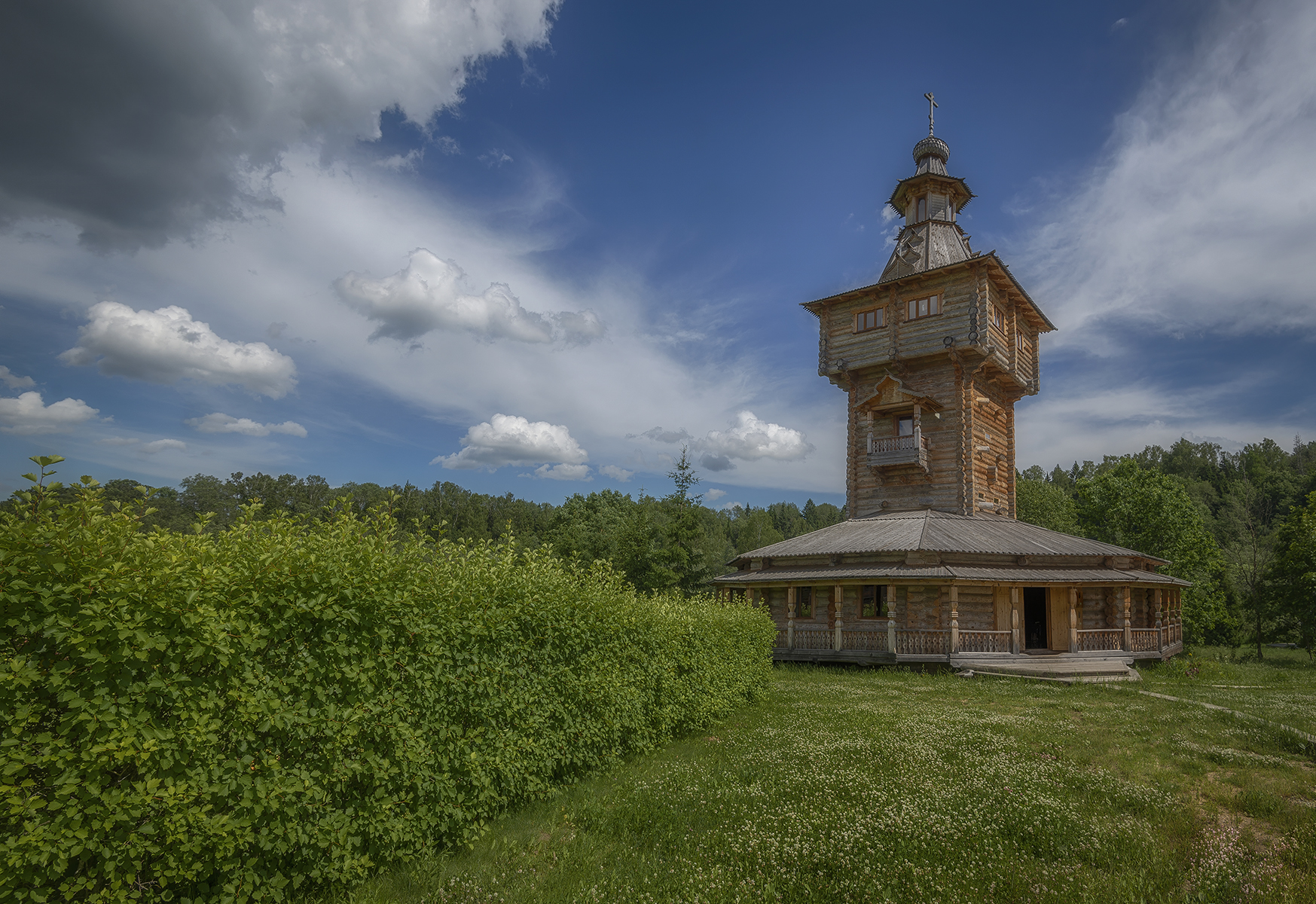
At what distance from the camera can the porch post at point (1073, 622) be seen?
22.4m

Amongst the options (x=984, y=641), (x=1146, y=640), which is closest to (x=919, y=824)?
(x=984, y=641)

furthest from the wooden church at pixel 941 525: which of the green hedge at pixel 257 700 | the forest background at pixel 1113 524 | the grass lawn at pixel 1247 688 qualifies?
the green hedge at pixel 257 700

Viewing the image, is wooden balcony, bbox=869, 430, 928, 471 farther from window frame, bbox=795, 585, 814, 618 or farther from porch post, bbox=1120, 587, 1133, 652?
porch post, bbox=1120, 587, 1133, 652

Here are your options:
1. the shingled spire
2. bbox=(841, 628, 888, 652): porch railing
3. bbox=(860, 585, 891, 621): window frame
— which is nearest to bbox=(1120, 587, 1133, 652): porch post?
bbox=(860, 585, 891, 621): window frame

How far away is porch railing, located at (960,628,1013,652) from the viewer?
21703mm

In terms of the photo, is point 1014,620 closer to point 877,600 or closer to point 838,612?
point 877,600

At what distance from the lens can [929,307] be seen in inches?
1166

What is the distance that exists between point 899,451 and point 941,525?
446 centimetres

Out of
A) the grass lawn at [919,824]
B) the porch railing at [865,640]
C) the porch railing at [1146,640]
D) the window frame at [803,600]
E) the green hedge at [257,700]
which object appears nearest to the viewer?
the green hedge at [257,700]

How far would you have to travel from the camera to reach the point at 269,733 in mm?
5324

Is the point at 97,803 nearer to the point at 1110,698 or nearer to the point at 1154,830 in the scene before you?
the point at 1154,830

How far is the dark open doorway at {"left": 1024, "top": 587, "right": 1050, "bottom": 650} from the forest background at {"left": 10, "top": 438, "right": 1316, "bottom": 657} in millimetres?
13467

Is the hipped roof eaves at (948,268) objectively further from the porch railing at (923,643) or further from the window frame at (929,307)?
the porch railing at (923,643)

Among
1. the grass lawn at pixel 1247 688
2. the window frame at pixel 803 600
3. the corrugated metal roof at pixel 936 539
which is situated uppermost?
the corrugated metal roof at pixel 936 539
